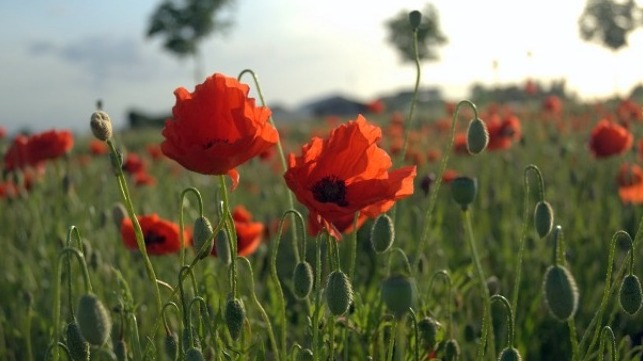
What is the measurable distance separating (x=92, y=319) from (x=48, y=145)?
2376 mm

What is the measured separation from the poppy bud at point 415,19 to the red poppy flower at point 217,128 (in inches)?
19.2

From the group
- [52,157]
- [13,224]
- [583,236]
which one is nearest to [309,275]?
[52,157]

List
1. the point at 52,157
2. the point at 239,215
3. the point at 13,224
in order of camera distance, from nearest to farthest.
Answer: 1. the point at 239,215
2. the point at 52,157
3. the point at 13,224

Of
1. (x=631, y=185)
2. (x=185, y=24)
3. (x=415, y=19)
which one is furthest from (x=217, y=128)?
(x=185, y=24)

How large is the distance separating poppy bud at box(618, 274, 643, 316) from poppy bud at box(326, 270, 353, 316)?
1.66 ft

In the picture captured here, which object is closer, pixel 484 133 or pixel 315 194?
pixel 315 194

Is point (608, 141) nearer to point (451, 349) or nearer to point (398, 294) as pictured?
point (451, 349)

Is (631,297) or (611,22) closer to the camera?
(631,297)

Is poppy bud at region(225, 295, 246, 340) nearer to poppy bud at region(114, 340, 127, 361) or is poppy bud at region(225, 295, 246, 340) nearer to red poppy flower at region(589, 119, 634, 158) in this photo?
poppy bud at region(114, 340, 127, 361)

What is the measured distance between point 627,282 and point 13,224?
13.4 ft

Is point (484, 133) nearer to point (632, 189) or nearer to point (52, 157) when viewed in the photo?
point (52, 157)

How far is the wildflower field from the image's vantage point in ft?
A: 5.05

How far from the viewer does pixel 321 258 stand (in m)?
3.11

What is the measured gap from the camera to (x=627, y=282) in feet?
5.47
